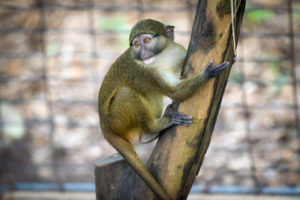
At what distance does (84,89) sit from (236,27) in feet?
13.5

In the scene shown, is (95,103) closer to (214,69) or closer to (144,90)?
(144,90)

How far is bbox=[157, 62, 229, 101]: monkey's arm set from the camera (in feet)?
8.28

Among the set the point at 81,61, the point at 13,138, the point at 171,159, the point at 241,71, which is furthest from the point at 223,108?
the point at 171,159

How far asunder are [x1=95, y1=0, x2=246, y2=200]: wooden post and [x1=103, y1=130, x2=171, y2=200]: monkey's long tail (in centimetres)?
4

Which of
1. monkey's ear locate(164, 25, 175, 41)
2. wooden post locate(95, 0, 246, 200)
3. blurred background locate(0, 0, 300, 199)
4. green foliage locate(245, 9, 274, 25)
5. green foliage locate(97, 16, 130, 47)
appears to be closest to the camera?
wooden post locate(95, 0, 246, 200)

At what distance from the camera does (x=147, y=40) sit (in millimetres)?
2967

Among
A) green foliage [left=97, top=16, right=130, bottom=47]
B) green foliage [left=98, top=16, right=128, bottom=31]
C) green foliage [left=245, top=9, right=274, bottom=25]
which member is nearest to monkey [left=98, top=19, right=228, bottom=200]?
green foliage [left=97, top=16, right=130, bottom=47]

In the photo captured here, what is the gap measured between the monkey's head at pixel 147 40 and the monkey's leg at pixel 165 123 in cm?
38

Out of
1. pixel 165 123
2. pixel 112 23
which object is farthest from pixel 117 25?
pixel 165 123

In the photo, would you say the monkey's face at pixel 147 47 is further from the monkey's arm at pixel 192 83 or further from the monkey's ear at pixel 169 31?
the monkey's arm at pixel 192 83

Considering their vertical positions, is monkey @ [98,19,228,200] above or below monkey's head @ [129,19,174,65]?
below

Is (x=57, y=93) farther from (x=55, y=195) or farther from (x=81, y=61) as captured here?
(x=55, y=195)

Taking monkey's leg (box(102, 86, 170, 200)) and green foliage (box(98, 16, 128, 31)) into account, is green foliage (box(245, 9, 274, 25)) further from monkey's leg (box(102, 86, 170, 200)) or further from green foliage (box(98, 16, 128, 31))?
monkey's leg (box(102, 86, 170, 200))

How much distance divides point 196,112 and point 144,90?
0.69m
